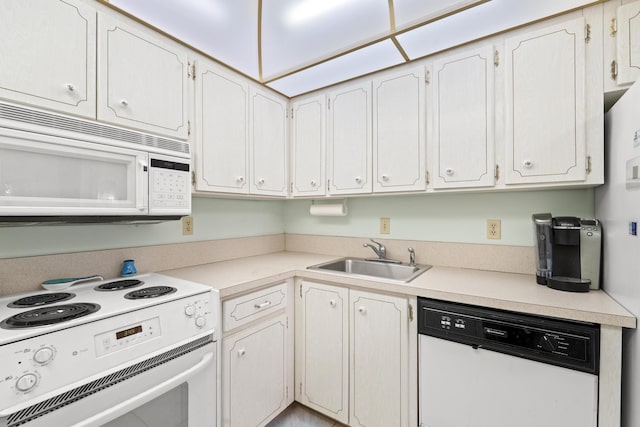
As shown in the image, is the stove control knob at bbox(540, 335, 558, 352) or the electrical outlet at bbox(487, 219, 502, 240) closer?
the stove control knob at bbox(540, 335, 558, 352)

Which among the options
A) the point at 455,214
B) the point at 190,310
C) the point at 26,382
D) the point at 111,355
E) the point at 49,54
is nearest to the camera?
the point at 26,382

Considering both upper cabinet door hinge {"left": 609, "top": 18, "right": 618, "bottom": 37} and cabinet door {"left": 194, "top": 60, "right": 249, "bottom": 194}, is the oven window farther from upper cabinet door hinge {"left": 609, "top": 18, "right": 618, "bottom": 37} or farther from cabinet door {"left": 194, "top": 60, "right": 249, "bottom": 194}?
upper cabinet door hinge {"left": 609, "top": 18, "right": 618, "bottom": 37}

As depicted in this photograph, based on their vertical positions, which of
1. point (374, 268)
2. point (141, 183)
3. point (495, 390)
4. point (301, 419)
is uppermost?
point (141, 183)

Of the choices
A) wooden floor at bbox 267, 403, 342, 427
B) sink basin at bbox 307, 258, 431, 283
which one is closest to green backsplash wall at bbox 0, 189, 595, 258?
sink basin at bbox 307, 258, 431, 283

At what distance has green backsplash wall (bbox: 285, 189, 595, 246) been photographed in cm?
155

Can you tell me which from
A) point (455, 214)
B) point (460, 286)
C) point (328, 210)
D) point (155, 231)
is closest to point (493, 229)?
point (455, 214)

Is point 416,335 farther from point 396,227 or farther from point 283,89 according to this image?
point 283,89

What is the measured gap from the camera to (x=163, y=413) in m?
1.11

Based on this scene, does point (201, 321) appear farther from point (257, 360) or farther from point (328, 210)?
point (328, 210)

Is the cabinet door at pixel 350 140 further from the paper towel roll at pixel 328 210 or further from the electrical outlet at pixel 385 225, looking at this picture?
the electrical outlet at pixel 385 225

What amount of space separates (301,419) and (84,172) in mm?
1743

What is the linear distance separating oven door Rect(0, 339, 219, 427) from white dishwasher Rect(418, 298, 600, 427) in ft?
3.28

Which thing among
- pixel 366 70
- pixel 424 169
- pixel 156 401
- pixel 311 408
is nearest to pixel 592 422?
pixel 424 169

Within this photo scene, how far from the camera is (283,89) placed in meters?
2.09
